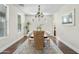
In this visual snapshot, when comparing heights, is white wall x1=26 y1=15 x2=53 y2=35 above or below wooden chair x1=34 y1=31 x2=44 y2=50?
above

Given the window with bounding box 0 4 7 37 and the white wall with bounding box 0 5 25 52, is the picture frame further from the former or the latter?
the window with bounding box 0 4 7 37

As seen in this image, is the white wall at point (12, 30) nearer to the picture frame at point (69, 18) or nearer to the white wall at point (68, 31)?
the white wall at point (68, 31)

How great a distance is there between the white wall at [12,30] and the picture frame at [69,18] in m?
1.51

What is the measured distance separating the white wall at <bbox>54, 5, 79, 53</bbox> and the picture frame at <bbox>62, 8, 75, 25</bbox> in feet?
0.37

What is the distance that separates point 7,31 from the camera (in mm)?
4297

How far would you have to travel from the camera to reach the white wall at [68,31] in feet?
13.3

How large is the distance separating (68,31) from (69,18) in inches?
21.0

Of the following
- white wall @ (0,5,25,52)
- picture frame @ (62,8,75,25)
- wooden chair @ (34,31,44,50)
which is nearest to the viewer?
wooden chair @ (34,31,44,50)

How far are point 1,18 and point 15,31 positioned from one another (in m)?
0.62

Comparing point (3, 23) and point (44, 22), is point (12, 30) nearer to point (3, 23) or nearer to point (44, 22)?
point (3, 23)

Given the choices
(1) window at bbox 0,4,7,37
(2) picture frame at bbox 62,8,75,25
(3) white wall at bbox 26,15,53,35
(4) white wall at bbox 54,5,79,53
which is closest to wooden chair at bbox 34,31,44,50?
(3) white wall at bbox 26,15,53,35

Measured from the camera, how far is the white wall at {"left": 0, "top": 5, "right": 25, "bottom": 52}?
393 centimetres

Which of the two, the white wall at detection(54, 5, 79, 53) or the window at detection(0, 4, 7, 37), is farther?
the white wall at detection(54, 5, 79, 53)
